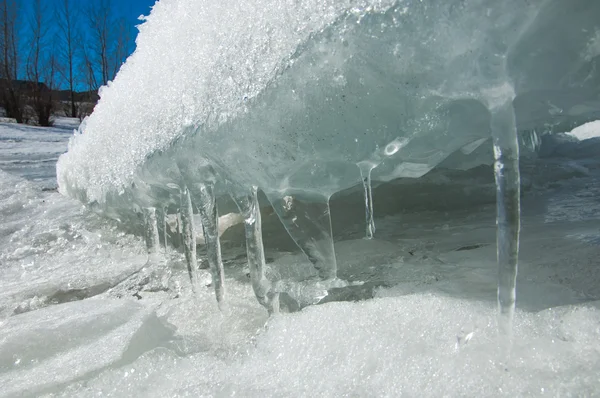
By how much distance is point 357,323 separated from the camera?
78cm

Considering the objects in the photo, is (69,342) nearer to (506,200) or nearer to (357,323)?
(357,323)

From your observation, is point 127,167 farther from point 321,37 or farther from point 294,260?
point 321,37

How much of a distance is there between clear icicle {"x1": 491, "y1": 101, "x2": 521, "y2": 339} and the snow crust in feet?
0.10

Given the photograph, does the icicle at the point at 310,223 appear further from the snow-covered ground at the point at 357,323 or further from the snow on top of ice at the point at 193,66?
the snow on top of ice at the point at 193,66

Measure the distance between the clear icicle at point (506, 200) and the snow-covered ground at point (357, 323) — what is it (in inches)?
2.8

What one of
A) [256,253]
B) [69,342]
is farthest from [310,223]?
[69,342]

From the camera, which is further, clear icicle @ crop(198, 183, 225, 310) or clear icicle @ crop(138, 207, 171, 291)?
clear icicle @ crop(138, 207, 171, 291)

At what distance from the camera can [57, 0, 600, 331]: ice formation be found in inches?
22.8

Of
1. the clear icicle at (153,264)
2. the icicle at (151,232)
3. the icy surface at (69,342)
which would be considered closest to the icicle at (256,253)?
the icy surface at (69,342)

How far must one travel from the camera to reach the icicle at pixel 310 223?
91cm

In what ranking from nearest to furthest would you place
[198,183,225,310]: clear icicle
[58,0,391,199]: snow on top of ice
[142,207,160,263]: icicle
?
[58,0,391,199]: snow on top of ice, [198,183,225,310]: clear icicle, [142,207,160,263]: icicle

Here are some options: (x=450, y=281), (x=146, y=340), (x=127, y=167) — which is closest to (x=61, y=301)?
(x=127, y=167)

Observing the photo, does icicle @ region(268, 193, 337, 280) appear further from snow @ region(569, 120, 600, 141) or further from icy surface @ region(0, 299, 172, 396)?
snow @ region(569, 120, 600, 141)

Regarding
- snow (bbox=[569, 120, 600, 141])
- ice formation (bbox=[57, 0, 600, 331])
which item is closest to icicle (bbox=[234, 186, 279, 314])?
ice formation (bbox=[57, 0, 600, 331])
